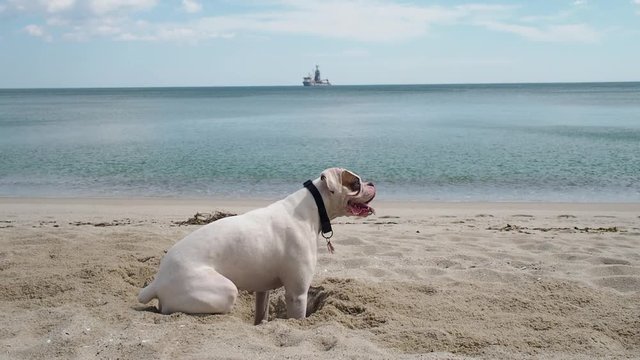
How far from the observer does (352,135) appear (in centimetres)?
3538

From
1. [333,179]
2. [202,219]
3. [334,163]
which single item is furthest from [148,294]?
[334,163]

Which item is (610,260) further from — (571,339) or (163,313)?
(163,313)

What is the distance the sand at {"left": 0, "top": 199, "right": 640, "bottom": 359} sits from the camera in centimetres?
457

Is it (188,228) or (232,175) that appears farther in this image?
(232,175)

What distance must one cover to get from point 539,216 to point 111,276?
868 centimetres

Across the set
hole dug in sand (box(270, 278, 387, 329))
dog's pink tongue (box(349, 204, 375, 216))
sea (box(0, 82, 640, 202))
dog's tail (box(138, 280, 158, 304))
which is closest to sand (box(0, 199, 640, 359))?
hole dug in sand (box(270, 278, 387, 329))

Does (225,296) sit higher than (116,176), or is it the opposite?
(225,296)

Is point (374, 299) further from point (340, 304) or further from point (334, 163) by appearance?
point (334, 163)

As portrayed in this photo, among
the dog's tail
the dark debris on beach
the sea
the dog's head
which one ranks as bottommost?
the sea

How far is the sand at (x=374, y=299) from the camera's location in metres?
4.57

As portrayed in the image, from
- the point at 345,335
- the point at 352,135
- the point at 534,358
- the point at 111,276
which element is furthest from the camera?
the point at 352,135

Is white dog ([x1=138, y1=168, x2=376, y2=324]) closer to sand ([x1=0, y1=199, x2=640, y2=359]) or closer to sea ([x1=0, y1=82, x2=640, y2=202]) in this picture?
sand ([x1=0, y1=199, x2=640, y2=359])

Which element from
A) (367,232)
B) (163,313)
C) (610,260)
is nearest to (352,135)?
(367,232)

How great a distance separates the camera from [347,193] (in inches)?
213
